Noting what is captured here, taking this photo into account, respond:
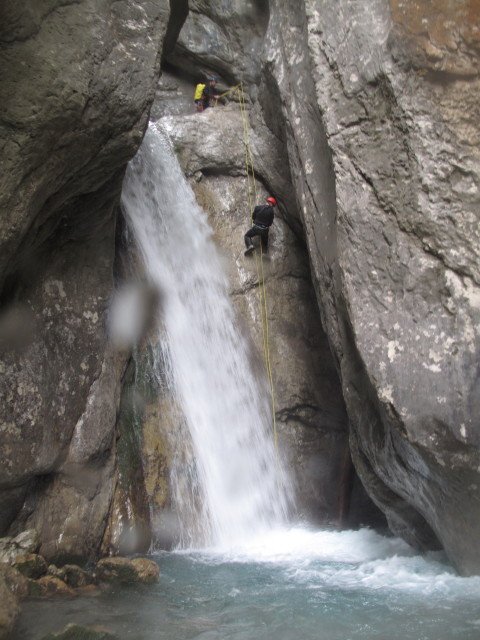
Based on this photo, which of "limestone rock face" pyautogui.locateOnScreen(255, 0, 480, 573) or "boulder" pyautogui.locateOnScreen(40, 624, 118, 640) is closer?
"boulder" pyautogui.locateOnScreen(40, 624, 118, 640)

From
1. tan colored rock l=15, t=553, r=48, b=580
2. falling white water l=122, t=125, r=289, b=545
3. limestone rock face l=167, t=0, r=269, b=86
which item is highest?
limestone rock face l=167, t=0, r=269, b=86

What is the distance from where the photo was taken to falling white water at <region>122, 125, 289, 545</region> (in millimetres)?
7543

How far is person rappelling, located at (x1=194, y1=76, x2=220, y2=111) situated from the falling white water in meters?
4.29

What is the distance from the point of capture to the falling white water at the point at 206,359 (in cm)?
754

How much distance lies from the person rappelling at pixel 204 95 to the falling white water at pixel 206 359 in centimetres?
429

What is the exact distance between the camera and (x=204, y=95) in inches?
528

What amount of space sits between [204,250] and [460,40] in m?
4.68

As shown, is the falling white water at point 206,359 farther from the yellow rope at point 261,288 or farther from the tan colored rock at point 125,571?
the tan colored rock at point 125,571

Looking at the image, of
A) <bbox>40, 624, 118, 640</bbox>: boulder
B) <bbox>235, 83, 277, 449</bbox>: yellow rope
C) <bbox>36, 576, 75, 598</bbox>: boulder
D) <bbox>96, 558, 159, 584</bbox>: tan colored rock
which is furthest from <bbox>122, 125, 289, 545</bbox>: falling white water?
<bbox>40, 624, 118, 640</bbox>: boulder

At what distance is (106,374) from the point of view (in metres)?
7.01

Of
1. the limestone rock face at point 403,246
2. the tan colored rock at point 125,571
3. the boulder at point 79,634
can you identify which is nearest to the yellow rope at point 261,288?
the limestone rock face at point 403,246

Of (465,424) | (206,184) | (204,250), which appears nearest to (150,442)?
(204,250)

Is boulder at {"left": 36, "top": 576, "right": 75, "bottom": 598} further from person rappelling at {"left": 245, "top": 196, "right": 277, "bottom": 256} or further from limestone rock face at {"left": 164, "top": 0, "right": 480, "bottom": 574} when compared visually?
person rappelling at {"left": 245, "top": 196, "right": 277, "bottom": 256}

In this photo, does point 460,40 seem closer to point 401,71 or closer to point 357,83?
point 401,71
